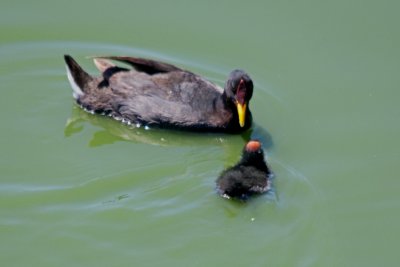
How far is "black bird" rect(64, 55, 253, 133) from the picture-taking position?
939cm

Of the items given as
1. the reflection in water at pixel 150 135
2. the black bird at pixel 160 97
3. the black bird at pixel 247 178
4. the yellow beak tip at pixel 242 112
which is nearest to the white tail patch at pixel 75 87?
the black bird at pixel 160 97

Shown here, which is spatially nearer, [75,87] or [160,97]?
[160,97]

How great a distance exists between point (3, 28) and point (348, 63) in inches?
171

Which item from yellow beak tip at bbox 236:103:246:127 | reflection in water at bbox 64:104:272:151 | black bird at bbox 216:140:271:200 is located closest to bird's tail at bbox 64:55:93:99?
reflection in water at bbox 64:104:272:151

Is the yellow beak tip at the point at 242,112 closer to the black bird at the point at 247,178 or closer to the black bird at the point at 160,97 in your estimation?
the black bird at the point at 160,97

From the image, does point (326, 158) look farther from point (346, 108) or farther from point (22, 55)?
point (22, 55)

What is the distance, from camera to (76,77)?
31.5 feet

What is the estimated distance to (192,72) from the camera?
33.3 ft

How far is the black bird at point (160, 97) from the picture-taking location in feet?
30.8

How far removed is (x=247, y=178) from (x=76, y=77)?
261cm

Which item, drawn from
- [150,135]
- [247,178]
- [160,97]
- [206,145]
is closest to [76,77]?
[160,97]

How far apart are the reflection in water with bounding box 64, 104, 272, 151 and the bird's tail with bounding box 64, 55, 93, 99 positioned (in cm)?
24

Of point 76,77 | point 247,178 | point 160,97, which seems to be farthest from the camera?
point 76,77

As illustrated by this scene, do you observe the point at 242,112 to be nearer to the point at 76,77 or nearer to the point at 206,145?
the point at 206,145
